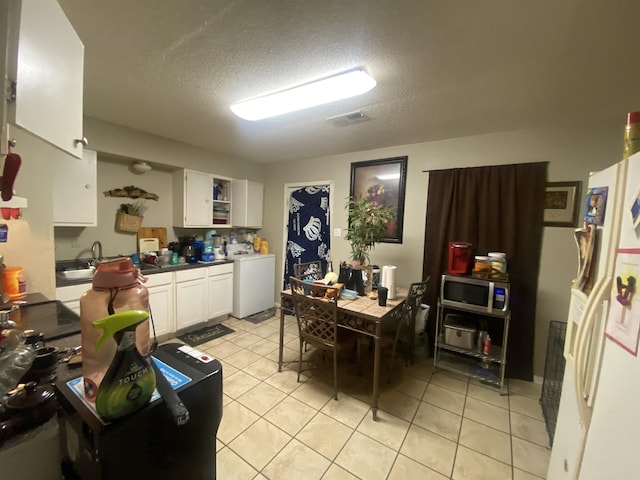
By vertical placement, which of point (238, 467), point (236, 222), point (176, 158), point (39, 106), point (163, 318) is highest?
point (176, 158)

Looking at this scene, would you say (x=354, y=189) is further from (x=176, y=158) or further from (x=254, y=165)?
(x=176, y=158)

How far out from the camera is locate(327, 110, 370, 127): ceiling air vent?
2229 mm

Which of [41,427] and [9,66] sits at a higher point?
[9,66]

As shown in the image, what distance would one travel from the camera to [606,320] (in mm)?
941

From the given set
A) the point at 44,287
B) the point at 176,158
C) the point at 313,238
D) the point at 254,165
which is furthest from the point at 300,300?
the point at 254,165

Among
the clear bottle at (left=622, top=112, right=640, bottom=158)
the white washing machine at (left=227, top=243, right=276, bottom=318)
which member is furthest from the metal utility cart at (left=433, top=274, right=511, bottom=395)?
the white washing machine at (left=227, top=243, right=276, bottom=318)

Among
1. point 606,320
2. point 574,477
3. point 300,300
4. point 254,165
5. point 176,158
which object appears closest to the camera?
point 606,320

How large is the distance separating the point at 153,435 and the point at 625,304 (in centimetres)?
140

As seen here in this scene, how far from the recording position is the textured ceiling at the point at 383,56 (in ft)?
3.80

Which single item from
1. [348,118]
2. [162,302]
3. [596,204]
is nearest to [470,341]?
[596,204]

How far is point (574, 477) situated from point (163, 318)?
11.0ft

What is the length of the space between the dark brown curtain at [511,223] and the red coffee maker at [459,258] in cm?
22

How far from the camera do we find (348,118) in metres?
2.31

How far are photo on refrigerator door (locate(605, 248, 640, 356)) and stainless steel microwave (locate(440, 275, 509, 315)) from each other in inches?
57.2
